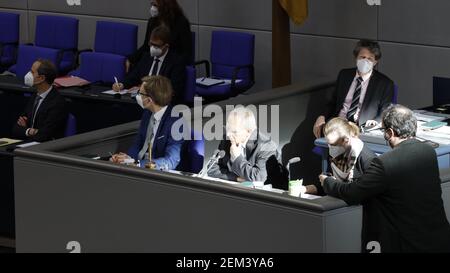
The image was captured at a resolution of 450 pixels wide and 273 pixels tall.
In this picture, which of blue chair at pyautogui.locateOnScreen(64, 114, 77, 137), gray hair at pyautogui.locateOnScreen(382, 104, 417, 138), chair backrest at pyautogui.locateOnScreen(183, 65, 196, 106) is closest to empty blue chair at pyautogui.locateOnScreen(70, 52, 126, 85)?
chair backrest at pyautogui.locateOnScreen(183, 65, 196, 106)

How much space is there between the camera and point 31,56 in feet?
33.6

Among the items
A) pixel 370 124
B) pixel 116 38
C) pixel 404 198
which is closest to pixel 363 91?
pixel 370 124

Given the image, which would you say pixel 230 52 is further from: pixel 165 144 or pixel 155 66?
pixel 165 144

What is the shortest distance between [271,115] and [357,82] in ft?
2.17

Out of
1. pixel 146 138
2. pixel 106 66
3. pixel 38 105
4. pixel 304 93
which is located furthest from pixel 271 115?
pixel 106 66

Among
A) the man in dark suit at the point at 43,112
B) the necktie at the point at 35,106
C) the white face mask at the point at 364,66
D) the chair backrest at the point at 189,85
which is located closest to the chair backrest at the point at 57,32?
the chair backrest at the point at 189,85

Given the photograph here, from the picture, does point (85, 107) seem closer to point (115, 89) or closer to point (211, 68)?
point (115, 89)

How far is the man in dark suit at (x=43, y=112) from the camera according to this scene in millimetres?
7766

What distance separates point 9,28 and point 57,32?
703 millimetres

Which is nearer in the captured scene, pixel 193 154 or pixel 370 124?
pixel 193 154

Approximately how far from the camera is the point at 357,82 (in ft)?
25.0

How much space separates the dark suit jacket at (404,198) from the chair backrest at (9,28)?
22.6 ft

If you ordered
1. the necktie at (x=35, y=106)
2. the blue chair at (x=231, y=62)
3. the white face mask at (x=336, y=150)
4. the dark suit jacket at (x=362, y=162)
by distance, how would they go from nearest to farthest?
1. the dark suit jacket at (x=362, y=162)
2. the white face mask at (x=336, y=150)
3. the necktie at (x=35, y=106)
4. the blue chair at (x=231, y=62)

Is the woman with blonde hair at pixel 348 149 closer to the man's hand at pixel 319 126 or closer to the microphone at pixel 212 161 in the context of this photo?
the microphone at pixel 212 161
